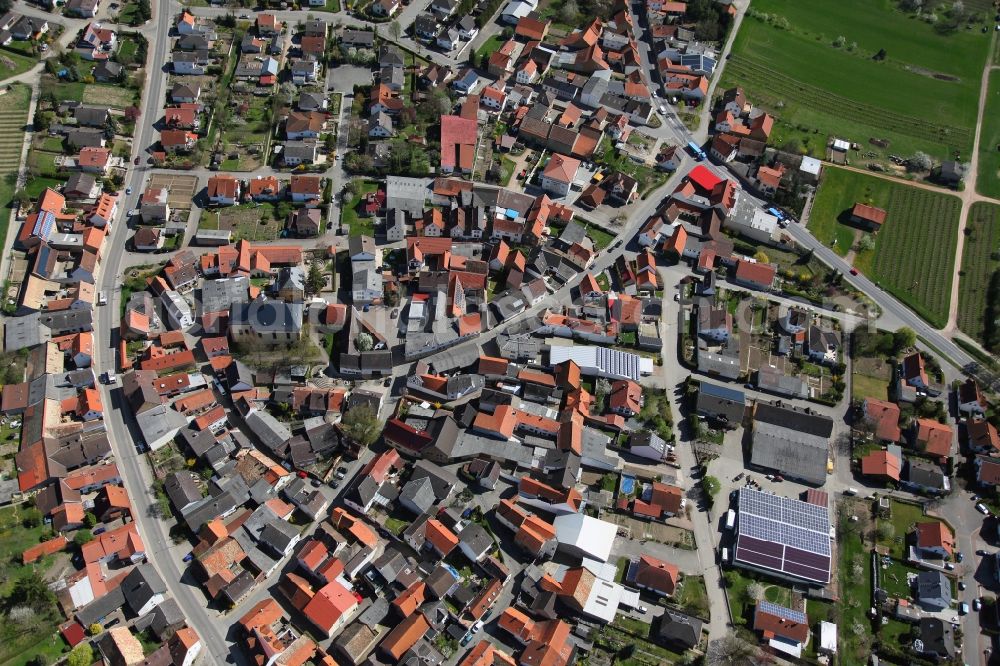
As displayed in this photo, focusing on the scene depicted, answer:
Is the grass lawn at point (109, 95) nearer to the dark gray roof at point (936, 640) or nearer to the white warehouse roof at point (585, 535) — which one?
the white warehouse roof at point (585, 535)

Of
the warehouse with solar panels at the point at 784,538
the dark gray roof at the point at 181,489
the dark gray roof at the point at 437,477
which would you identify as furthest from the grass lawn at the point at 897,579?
the dark gray roof at the point at 181,489

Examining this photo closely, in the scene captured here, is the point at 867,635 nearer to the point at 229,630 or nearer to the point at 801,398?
the point at 801,398

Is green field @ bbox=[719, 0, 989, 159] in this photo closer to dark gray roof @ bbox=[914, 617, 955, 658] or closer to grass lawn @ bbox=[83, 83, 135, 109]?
dark gray roof @ bbox=[914, 617, 955, 658]

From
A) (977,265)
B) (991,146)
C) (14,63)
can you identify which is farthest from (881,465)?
(14,63)

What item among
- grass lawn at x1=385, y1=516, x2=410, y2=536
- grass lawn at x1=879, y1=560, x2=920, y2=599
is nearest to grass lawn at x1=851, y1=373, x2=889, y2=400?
grass lawn at x1=879, y1=560, x2=920, y2=599

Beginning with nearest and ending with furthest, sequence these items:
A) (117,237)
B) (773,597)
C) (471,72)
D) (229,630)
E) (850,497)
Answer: (229,630) < (773,597) < (850,497) < (117,237) < (471,72)

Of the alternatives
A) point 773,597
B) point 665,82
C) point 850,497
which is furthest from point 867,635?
point 665,82
